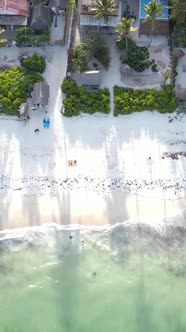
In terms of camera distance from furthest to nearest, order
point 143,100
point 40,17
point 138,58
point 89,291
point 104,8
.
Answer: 1. point 40,17
2. point 138,58
3. point 143,100
4. point 104,8
5. point 89,291

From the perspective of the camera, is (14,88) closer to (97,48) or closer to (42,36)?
(42,36)

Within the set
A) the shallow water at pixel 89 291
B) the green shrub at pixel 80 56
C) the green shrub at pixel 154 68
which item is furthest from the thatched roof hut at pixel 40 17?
the shallow water at pixel 89 291

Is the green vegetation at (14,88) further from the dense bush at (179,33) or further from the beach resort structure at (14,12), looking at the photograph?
the dense bush at (179,33)

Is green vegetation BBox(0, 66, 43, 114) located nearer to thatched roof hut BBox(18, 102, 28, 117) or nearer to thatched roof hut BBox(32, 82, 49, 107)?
thatched roof hut BBox(18, 102, 28, 117)

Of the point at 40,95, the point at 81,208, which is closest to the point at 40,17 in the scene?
the point at 40,95

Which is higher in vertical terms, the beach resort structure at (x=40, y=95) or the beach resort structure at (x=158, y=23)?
the beach resort structure at (x=158, y=23)

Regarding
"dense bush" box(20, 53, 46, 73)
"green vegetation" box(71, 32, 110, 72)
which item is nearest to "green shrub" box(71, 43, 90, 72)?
"green vegetation" box(71, 32, 110, 72)
